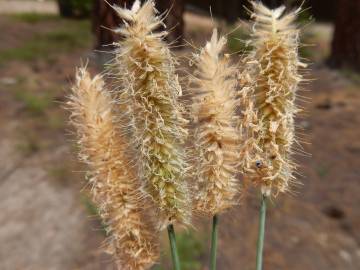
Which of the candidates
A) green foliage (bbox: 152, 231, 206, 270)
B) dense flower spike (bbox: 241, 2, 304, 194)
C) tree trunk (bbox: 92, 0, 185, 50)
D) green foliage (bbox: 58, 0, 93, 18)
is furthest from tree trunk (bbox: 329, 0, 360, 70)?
dense flower spike (bbox: 241, 2, 304, 194)

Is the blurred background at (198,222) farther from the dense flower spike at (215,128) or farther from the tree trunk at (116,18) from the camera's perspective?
the dense flower spike at (215,128)

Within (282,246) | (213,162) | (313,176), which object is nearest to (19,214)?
(282,246)

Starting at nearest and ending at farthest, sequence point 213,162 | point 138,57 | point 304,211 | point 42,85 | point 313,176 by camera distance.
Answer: point 138,57, point 213,162, point 304,211, point 313,176, point 42,85

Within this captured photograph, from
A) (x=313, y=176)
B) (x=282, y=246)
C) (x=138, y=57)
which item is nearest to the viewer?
(x=138, y=57)

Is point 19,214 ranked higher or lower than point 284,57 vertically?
lower

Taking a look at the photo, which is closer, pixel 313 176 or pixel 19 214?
pixel 19 214

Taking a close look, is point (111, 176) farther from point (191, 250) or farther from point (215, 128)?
point (191, 250)

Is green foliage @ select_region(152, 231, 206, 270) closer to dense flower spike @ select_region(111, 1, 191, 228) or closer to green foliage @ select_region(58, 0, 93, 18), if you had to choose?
dense flower spike @ select_region(111, 1, 191, 228)

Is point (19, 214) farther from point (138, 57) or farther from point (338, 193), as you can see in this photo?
point (138, 57)
